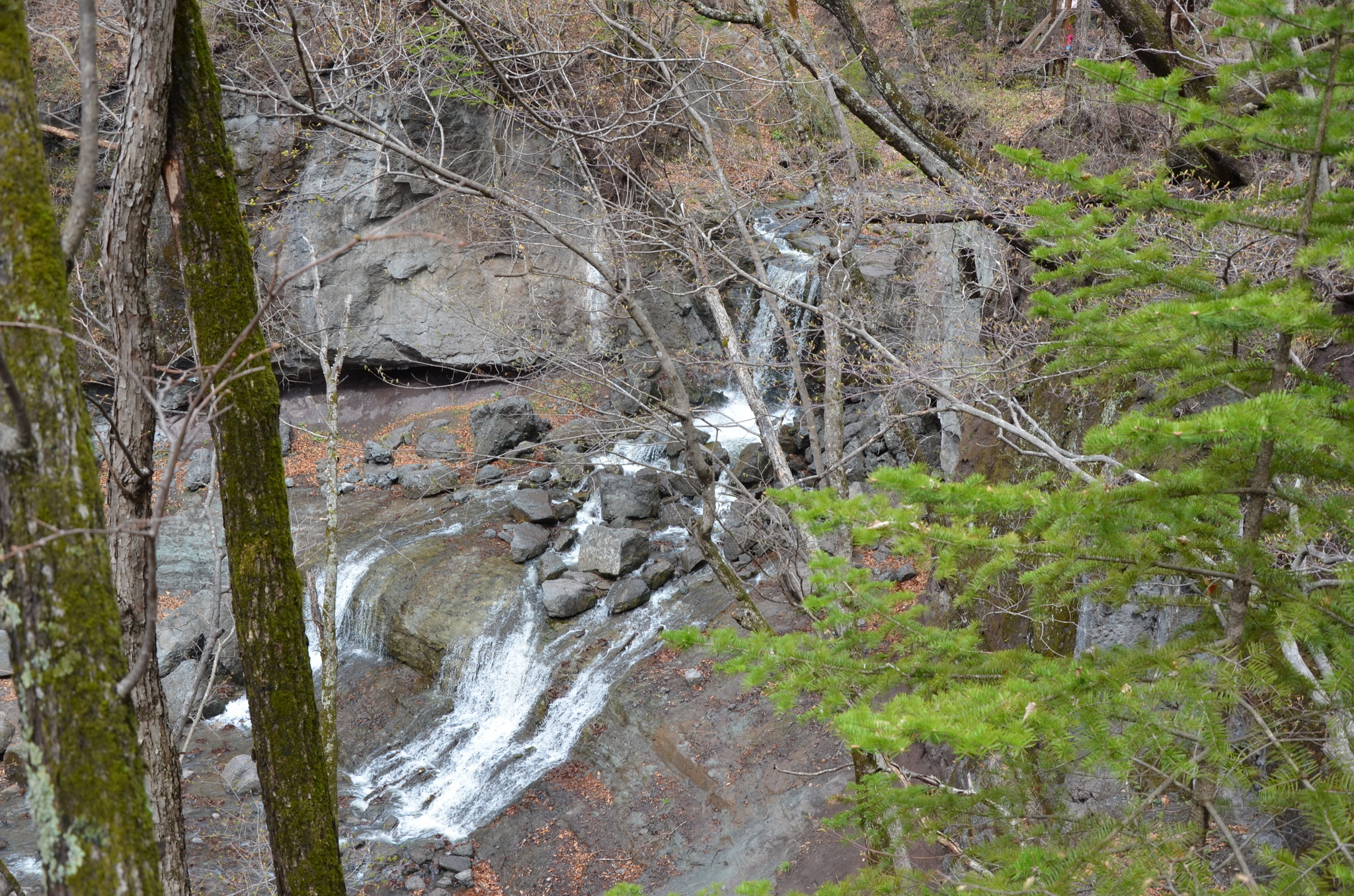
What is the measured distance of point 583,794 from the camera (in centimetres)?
881

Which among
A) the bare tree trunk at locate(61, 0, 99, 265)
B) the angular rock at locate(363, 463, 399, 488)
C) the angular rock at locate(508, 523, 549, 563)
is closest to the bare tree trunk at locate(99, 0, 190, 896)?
the bare tree trunk at locate(61, 0, 99, 265)

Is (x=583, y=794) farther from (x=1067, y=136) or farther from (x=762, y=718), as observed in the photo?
(x=1067, y=136)

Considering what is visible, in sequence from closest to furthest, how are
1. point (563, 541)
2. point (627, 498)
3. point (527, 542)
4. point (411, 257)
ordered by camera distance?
point (527, 542)
point (563, 541)
point (627, 498)
point (411, 257)

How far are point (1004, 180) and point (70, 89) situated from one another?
639 inches

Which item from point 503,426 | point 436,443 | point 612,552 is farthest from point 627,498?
point 436,443

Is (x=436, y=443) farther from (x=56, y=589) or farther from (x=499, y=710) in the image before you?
(x=56, y=589)

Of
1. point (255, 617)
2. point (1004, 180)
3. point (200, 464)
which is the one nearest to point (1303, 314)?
point (255, 617)

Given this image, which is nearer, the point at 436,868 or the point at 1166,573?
the point at 1166,573

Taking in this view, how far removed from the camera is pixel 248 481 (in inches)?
140

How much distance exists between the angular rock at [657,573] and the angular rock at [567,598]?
0.71 metres

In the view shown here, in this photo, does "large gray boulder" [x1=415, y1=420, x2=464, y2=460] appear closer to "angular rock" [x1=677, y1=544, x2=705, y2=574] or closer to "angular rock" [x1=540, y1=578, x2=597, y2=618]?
"angular rock" [x1=540, y1=578, x2=597, y2=618]

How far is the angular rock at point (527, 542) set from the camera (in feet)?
39.1

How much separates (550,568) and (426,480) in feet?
13.8

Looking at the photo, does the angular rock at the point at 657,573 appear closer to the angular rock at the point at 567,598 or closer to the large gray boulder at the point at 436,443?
the angular rock at the point at 567,598
